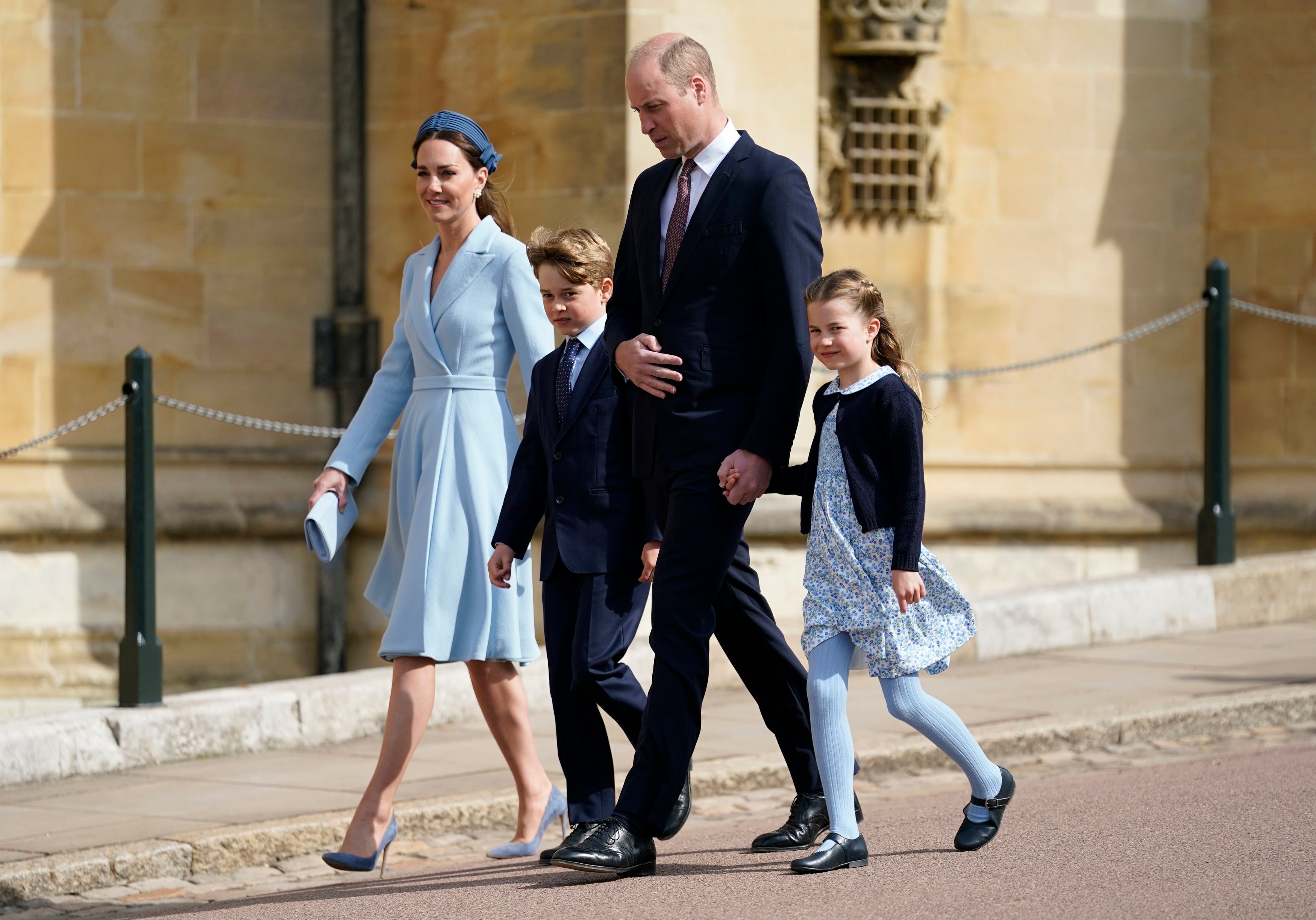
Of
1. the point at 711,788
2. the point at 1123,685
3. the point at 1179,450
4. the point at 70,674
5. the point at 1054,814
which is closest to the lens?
the point at 1054,814

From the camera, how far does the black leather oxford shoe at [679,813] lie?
15.0 feet

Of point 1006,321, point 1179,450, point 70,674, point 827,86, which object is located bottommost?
point 70,674

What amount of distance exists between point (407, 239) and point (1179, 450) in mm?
4224

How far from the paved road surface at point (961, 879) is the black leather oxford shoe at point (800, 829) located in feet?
0.22

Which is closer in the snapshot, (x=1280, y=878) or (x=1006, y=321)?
(x=1280, y=878)

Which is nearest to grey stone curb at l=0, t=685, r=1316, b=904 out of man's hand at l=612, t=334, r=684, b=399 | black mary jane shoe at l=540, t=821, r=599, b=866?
black mary jane shoe at l=540, t=821, r=599, b=866

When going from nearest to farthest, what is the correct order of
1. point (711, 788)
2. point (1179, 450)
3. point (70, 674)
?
point (711, 788), point (70, 674), point (1179, 450)

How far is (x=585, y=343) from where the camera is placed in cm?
504

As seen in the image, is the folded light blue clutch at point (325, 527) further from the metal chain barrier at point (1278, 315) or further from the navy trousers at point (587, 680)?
the metal chain barrier at point (1278, 315)

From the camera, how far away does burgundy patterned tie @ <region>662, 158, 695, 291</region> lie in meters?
4.64

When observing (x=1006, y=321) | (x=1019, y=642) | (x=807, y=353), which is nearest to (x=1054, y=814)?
(x=807, y=353)

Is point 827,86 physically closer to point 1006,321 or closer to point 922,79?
point 922,79

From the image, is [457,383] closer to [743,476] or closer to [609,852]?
[743,476]

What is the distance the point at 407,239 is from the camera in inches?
386
